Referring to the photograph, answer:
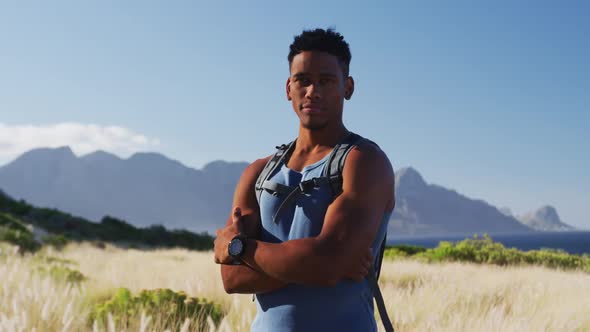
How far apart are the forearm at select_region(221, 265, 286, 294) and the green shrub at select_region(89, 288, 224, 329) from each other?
3.31m

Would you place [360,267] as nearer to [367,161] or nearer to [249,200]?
[367,161]

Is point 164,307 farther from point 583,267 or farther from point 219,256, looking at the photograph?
point 583,267

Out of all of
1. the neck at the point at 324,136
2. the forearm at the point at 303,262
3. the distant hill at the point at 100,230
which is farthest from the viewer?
the distant hill at the point at 100,230

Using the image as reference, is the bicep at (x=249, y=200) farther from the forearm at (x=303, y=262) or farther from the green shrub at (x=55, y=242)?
the green shrub at (x=55, y=242)

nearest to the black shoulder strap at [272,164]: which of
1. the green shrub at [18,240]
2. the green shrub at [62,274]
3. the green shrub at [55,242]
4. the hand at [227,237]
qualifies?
the hand at [227,237]

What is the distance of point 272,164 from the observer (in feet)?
8.64

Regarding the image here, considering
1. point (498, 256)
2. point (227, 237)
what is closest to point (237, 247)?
point (227, 237)

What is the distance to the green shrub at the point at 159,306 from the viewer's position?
574 cm

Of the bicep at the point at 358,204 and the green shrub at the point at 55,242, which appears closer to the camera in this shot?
the bicep at the point at 358,204

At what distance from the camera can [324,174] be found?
2.36 meters

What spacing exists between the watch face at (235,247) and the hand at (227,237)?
44mm

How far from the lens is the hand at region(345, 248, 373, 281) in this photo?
2.30 meters

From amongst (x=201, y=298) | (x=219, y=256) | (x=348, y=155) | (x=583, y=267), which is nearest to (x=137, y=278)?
(x=201, y=298)

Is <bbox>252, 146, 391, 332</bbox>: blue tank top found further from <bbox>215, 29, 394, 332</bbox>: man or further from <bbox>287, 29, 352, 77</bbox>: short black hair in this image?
<bbox>287, 29, 352, 77</bbox>: short black hair
